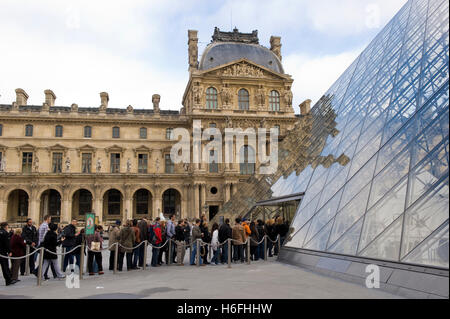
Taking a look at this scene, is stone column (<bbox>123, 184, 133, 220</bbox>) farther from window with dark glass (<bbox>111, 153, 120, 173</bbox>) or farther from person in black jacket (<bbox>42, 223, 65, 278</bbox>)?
person in black jacket (<bbox>42, 223, 65, 278</bbox>)

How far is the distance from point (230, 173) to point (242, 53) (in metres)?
15.9

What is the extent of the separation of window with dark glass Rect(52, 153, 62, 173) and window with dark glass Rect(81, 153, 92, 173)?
7.76ft

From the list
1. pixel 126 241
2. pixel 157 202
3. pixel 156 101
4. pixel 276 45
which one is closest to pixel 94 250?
pixel 126 241

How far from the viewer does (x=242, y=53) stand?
45.4 m

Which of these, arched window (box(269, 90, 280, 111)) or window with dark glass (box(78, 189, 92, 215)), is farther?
arched window (box(269, 90, 280, 111))

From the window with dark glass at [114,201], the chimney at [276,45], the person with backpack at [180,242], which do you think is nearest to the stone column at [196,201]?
the window with dark glass at [114,201]

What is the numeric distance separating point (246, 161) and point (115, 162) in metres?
15.3

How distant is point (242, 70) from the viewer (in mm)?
42250

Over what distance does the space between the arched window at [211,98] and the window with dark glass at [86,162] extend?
1490cm

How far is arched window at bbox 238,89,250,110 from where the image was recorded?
42.4 m

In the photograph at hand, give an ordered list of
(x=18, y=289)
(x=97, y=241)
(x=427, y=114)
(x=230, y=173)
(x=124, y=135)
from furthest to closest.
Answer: (x=124, y=135), (x=230, y=173), (x=97, y=241), (x=18, y=289), (x=427, y=114)

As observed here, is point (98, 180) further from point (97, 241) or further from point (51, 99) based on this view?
point (97, 241)

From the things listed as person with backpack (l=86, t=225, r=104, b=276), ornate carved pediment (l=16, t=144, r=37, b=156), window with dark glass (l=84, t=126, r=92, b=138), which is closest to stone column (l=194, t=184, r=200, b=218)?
window with dark glass (l=84, t=126, r=92, b=138)

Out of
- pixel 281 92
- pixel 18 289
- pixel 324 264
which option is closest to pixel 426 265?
pixel 324 264
